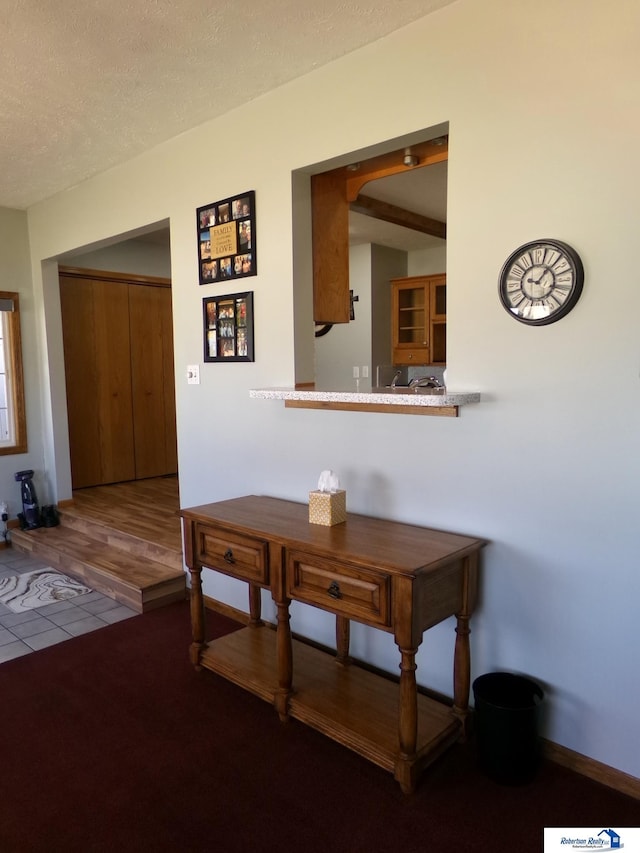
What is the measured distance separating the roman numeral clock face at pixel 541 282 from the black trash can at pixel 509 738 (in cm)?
132

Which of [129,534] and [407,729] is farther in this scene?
[129,534]

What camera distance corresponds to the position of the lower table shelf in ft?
6.99

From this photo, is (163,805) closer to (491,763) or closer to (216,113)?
(491,763)

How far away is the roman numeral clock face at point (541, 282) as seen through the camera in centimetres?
195

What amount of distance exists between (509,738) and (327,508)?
3.41 ft

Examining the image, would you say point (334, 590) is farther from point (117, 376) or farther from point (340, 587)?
point (117, 376)

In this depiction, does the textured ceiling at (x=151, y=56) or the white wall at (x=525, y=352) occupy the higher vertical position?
the textured ceiling at (x=151, y=56)

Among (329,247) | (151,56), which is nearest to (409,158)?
(329,247)

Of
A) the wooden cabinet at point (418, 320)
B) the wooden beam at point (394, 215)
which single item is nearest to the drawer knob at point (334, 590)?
the wooden beam at point (394, 215)

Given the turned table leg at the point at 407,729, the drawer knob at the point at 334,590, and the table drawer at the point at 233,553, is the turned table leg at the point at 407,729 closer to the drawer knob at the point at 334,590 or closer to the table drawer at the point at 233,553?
the drawer knob at the point at 334,590

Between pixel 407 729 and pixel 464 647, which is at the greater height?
pixel 464 647

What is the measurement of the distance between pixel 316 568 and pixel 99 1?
2156 mm

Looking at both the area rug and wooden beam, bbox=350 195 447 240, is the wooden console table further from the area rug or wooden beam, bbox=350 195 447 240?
wooden beam, bbox=350 195 447 240

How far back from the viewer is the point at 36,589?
3.92 metres
